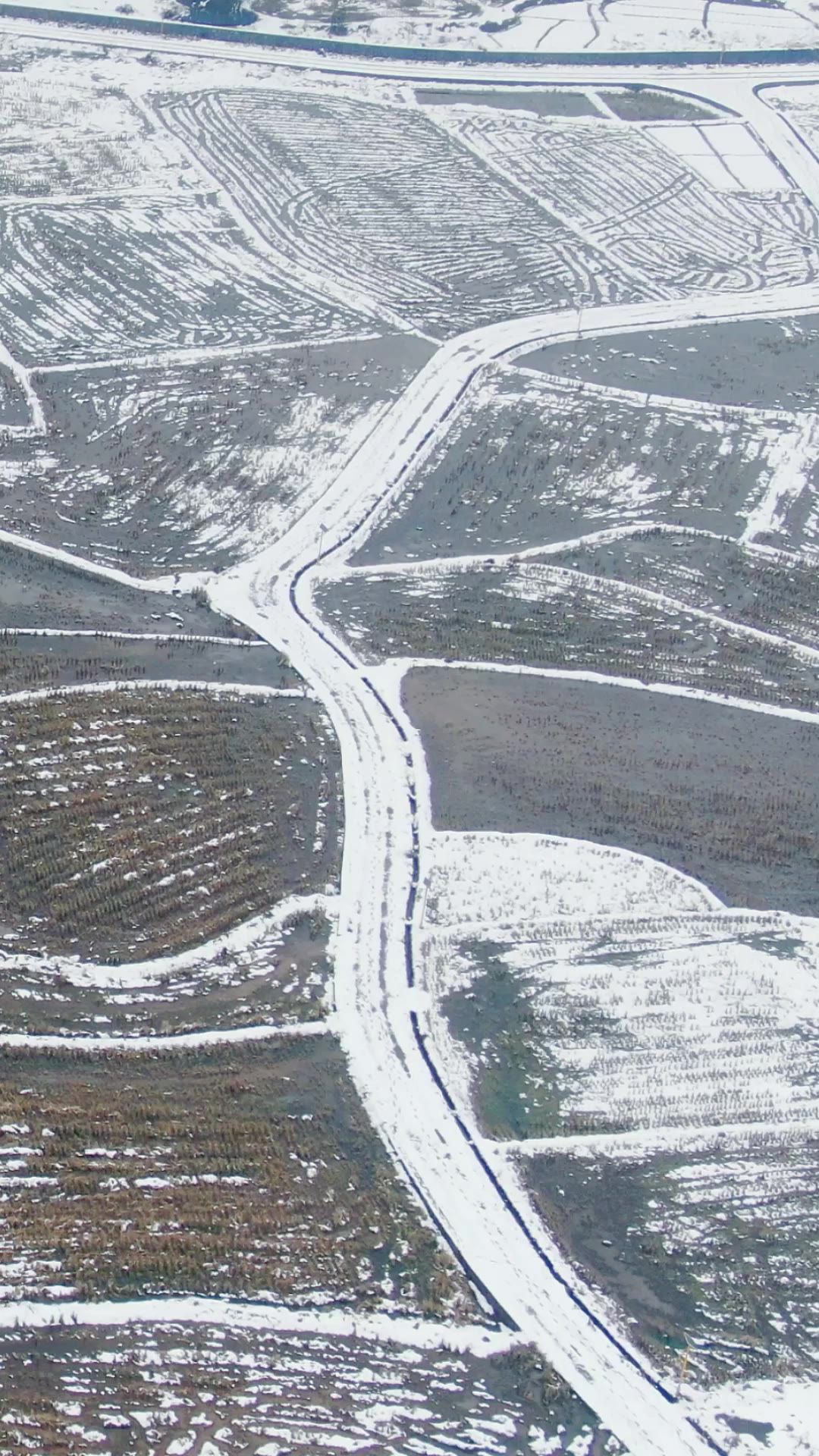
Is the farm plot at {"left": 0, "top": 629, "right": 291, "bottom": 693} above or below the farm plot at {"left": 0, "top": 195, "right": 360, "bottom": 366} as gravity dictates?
below

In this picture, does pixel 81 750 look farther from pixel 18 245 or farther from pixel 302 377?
pixel 18 245

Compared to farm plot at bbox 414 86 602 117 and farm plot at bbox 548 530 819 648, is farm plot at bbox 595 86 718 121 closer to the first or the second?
farm plot at bbox 414 86 602 117

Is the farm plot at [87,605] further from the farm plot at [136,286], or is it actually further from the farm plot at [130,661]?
the farm plot at [136,286]

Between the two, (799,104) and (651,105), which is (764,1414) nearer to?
(651,105)

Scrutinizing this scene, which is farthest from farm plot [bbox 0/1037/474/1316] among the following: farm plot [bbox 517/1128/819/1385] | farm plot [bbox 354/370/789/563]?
farm plot [bbox 354/370/789/563]

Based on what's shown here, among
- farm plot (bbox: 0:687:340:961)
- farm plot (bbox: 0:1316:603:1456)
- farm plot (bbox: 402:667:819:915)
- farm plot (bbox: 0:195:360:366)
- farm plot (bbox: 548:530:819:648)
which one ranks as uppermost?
farm plot (bbox: 0:195:360:366)

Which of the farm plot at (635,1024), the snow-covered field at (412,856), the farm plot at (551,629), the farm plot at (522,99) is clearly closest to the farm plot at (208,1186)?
the snow-covered field at (412,856)

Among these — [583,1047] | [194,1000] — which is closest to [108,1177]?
[194,1000]
